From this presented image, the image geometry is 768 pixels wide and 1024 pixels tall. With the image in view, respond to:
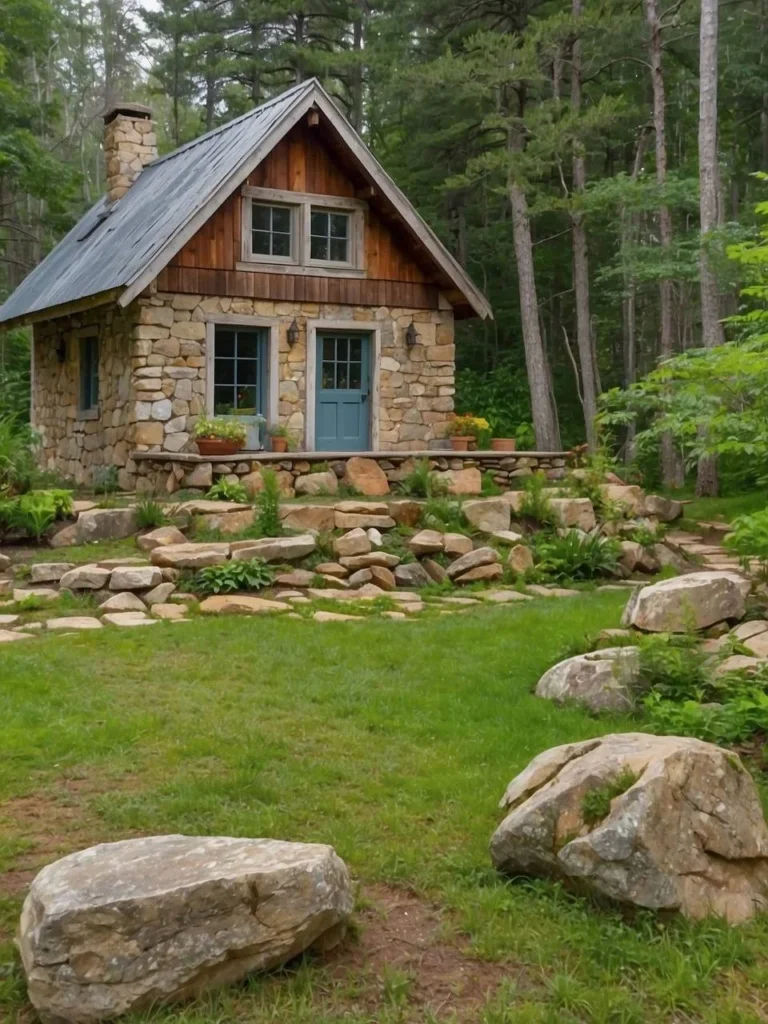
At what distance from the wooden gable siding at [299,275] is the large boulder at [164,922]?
1072 cm

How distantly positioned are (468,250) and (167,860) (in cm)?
2464

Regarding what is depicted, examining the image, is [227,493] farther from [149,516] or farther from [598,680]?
[598,680]

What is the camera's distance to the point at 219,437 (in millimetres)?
12391

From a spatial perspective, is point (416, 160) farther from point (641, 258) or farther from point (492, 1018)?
point (492, 1018)

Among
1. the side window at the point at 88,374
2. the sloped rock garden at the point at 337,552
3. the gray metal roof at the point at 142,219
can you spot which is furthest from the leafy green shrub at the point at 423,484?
the side window at the point at 88,374

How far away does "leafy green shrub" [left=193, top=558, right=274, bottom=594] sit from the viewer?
350 inches

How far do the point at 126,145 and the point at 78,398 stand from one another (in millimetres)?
4821

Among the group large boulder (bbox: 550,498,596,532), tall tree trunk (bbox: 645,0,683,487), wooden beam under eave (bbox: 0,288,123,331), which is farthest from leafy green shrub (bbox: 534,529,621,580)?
tall tree trunk (bbox: 645,0,683,487)

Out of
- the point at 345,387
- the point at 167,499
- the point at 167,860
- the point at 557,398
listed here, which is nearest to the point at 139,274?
the point at 167,499

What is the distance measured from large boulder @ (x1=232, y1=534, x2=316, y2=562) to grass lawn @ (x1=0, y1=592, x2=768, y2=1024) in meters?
1.48

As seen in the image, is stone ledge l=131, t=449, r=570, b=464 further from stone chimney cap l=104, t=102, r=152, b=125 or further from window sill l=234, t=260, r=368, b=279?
stone chimney cap l=104, t=102, r=152, b=125

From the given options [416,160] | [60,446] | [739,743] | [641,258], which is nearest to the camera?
[739,743]

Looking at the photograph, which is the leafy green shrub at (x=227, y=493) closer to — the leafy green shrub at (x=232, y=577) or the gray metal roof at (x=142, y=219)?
the leafy green shrub at (x=232, y=577)

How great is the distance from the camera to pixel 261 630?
756 cm
